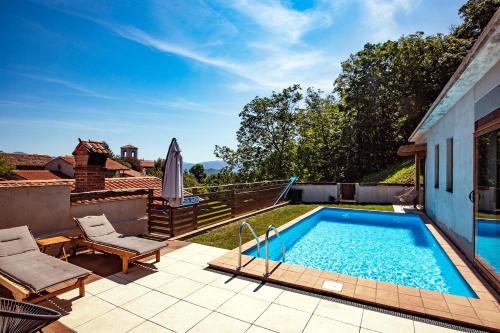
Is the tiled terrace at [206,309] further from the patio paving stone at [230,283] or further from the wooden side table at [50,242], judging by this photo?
the wooden side table at [50,242]

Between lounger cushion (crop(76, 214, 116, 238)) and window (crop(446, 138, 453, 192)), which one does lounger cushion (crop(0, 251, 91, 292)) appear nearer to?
lounger cushion (crop(76, 214, 116, 238))

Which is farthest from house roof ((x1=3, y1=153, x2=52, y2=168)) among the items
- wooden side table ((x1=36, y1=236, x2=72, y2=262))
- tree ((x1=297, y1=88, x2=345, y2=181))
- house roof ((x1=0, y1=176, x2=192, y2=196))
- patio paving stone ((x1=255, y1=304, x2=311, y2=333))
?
patio paving stone ((x1=255, y1=304, x2=311, y2=333))

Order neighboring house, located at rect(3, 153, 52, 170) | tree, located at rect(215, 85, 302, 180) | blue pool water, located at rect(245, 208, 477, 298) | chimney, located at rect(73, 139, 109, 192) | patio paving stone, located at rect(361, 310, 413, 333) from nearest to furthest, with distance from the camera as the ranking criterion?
patio paving stone, located at rect(361, 310, 413, 333), blue pool water, located at rect(245, 208, 477, 298), chimney, located at rect(73, 139, 109, 192), tree, located at rect(215, 85, 302, 180), neighboring house, located at rect(3, 153, 52, 170)

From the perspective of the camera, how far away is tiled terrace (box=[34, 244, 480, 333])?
11.4 feet

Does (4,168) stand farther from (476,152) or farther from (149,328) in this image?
(476,152)

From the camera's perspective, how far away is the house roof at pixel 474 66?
3638 millimetres

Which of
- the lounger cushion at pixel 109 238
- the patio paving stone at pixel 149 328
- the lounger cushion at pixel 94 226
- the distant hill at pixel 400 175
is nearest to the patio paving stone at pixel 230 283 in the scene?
the patio paving stone at pixel 149 328

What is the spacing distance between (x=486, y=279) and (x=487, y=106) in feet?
10.9

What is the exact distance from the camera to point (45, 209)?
589cm

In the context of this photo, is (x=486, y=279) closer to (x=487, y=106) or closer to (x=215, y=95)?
(x=487, y=106)

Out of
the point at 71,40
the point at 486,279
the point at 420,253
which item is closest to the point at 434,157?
the point at 420,253

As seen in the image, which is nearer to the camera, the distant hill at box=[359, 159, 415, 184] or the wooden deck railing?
the wooden deck railing

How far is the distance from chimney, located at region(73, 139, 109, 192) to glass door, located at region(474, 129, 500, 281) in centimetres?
920

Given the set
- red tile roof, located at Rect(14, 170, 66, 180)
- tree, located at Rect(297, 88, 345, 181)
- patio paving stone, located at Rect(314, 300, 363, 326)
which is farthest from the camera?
red tile roof, located at Rect(14, 170, 66, 180)
